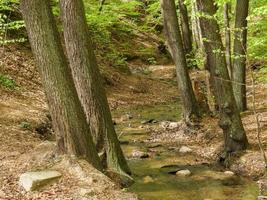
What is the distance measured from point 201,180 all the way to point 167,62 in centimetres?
2471

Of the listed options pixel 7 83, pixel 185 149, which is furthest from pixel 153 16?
pixel 185 149

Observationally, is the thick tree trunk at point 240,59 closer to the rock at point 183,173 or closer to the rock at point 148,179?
the rock at point 183,173

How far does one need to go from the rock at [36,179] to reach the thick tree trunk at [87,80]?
1740 millimetres

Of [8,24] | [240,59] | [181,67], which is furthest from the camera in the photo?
[8,24]

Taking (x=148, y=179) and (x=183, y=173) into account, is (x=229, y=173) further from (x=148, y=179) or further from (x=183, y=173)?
(x=148, y=179)

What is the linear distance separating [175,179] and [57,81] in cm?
356

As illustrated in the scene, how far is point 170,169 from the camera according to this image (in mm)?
10164

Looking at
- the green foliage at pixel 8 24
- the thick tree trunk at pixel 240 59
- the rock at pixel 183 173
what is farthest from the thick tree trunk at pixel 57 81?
the green foliage at pixel 8 24

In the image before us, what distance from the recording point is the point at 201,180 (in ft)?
30.1

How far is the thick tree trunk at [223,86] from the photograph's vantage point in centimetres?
1002

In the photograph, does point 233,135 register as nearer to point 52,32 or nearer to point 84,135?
point 84,135

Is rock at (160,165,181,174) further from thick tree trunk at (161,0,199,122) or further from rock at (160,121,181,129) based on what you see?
rock at (160,121,181,129)

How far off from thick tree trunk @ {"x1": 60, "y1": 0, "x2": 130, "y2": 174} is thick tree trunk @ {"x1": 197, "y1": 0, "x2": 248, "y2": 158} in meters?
2.81

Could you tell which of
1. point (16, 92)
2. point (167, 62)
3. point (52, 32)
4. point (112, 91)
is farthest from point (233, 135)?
point (167, 62)
